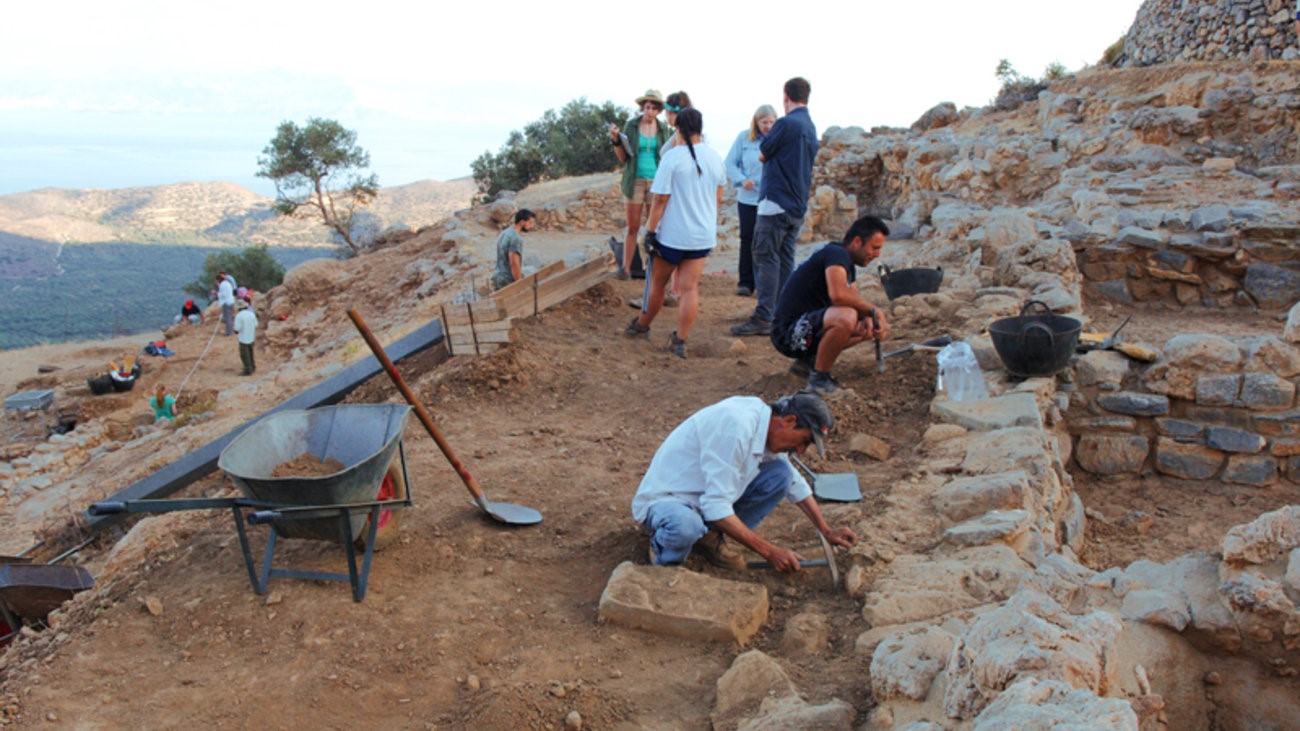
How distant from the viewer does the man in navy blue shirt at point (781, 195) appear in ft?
21.4

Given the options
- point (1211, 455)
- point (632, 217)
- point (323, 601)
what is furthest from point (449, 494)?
point (1211, 455)

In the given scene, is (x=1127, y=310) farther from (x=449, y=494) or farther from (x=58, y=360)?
(x=58, y=360)

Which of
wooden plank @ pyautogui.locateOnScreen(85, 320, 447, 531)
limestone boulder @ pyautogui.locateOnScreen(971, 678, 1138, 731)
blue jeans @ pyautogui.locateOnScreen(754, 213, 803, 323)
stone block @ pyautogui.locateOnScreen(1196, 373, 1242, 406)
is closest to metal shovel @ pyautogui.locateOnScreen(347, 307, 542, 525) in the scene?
wooden plank @ pyautogui.locateOnScreen(85, 320, 447, 531)

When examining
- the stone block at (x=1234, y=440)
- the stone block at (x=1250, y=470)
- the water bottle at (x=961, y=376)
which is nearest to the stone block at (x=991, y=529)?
the water bottle at (x=961, y=376)

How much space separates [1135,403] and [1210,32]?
615 inches

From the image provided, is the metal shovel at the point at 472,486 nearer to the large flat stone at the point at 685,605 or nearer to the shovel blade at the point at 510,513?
the shovel blade at the point at 510,513

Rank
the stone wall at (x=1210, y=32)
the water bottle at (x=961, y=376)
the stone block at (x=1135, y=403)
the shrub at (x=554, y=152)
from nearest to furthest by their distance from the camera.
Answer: the water bottle at (x=961, y=376) → the stone block at (x=1135, y=403) → the stone wall at (x=1210, y=32) → the shrub at (x=554, y=152)

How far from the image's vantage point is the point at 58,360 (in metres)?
20.5

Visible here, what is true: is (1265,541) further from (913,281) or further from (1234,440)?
(913,281)

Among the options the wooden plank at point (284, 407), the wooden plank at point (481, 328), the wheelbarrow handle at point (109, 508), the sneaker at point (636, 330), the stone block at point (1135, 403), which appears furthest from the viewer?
the sneaker at point (636, 330)

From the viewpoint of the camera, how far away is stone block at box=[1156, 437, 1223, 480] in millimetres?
5773

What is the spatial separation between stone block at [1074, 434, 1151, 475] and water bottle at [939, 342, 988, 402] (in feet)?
4.10

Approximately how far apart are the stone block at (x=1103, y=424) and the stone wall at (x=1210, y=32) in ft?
39.1

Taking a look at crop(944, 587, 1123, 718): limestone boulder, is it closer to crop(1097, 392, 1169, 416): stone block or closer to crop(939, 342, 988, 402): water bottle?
crop(939, 342, 988, 402): water bottle
